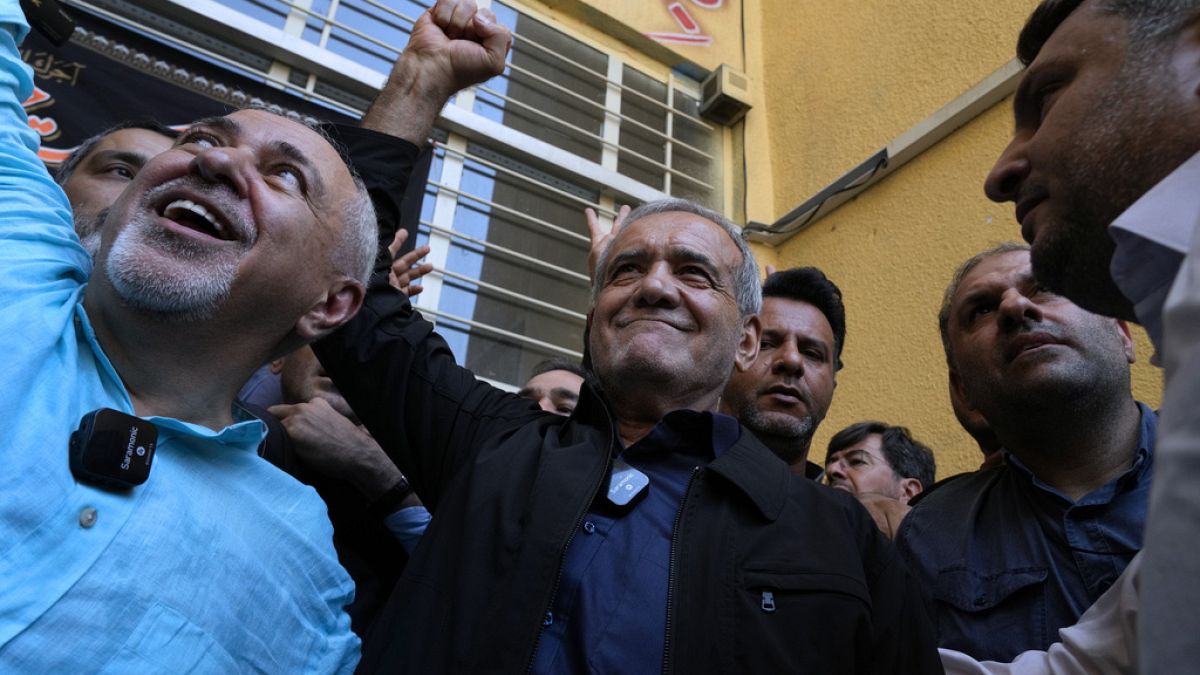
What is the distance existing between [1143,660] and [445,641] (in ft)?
3.02

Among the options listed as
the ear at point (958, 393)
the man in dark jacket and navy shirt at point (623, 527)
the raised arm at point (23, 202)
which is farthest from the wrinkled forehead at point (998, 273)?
the raised arm at point (23, 202)

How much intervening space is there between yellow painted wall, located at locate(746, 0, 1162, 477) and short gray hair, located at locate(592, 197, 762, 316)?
1624 millimetres

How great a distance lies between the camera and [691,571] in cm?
117

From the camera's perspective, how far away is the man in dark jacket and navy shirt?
3.69 feet

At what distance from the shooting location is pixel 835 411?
3.72 metres

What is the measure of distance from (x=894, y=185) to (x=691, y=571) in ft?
10.5

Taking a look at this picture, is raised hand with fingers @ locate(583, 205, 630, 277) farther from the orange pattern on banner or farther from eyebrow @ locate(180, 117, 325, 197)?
the orange pattern on banner

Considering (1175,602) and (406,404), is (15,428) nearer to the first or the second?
(406,404)

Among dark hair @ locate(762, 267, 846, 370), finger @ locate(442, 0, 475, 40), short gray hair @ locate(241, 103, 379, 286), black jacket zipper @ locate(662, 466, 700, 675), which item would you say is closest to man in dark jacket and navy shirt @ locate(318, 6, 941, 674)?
black jacket zipper @ locate(662, 466, 700, 675)

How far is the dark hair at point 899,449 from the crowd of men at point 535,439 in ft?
2.54

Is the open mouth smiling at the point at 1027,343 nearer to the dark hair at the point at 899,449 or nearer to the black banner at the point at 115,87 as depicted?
the dark hair at the point at 899,449

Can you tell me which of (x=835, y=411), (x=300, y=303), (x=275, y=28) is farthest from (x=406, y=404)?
(x=275, y=28)

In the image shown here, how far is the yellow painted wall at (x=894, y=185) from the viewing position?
3322mm

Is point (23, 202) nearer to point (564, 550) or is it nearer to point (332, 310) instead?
point (332, 310)
